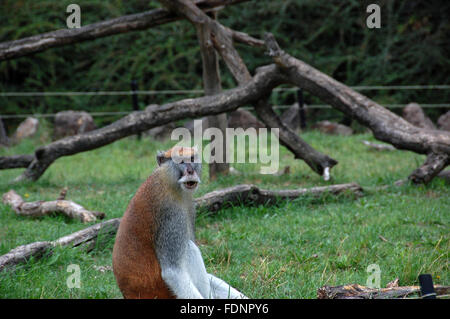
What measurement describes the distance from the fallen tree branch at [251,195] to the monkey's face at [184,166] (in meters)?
2.14

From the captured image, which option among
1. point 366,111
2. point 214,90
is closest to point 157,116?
point 214,90

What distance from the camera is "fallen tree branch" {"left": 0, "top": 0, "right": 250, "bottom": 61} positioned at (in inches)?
255

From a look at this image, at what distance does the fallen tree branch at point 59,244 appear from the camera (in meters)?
3.41

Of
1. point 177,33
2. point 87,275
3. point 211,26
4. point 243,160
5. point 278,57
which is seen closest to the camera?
point 87,275

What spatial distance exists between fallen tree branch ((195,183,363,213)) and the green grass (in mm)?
81

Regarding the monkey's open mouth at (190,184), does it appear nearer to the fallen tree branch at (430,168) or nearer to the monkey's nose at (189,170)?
the monkey's nose at (189,170)

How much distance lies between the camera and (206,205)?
16.0ft

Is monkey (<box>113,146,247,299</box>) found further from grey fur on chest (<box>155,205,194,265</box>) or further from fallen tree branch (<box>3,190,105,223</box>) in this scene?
fallen tree branch (<box>3,190,105,223</box>)

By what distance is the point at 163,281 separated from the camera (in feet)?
8.48

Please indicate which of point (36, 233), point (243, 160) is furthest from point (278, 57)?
point (36, 233)

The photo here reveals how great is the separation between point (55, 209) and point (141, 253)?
2.68 meters
